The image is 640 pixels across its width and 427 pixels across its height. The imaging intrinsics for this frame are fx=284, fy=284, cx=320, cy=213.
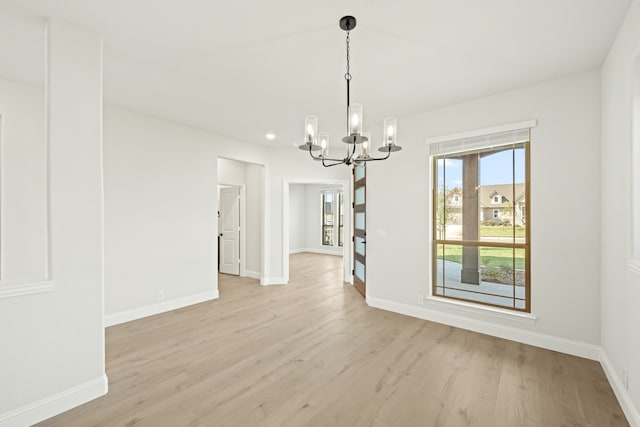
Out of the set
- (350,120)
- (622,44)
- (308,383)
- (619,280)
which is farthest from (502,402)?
(622,44)

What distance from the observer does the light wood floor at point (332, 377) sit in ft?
6.55

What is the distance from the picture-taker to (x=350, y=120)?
2094 mm

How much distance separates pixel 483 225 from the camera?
11.4 feet

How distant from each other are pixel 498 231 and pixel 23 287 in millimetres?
4372

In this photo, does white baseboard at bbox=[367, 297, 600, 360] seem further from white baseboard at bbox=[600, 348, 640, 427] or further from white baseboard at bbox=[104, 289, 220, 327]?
white baseboard at bbox=[104, 289, 220, 327]

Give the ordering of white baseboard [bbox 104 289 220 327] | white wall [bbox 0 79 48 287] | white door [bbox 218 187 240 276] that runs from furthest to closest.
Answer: white door [bbox 218 187 240 276]
white baseboard [bbox 104 289 220 327]
white wall [bbox 0 79 48 287]

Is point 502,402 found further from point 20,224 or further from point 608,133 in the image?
point 20,224

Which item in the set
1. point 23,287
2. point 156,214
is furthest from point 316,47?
point 156,214

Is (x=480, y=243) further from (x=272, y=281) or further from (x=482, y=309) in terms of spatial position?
(x=272, y=281)

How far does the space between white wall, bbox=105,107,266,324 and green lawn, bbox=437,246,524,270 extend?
370 cm

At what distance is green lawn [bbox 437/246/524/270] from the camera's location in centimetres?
→ 324

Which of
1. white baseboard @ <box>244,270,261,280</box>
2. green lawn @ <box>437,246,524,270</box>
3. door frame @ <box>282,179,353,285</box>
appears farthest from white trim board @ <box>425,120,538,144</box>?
white baseboard @ <box>244,270,261,280</box>

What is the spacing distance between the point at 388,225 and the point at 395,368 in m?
2.06

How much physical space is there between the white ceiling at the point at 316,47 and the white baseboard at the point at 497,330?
2702 mm
